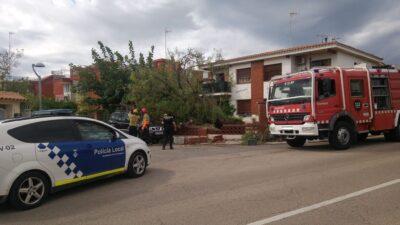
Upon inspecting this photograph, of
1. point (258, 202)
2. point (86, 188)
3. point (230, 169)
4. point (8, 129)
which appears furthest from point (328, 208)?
point (8, 129)

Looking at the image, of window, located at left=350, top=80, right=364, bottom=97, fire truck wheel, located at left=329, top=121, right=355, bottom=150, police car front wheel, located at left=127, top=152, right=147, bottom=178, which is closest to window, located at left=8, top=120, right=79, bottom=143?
police car front wheel, located at left=127, top=152, right=147, bottom=178

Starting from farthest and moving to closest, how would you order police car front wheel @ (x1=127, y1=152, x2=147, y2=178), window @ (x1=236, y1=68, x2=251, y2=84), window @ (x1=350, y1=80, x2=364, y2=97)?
1. window @ (x1=236, y1=68, x2=251, y2=84)
2. window @ (x1=350, y1=80, x2=364, y2=97)
3. police car front wheel @ (x1=127, y1=152, x2=147, y2=178)

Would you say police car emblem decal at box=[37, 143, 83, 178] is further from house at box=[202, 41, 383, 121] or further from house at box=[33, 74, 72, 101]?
house at box=[33, 74, 72, 101]

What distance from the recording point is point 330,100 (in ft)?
43.5

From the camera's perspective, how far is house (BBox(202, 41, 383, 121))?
91.4ft

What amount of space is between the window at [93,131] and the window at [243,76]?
79.8ft

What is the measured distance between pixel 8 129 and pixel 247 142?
10919mm

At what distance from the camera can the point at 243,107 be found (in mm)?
32844

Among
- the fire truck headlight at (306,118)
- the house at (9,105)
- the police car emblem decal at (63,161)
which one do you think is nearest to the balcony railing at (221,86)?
the fire truck headlight at (306,118)

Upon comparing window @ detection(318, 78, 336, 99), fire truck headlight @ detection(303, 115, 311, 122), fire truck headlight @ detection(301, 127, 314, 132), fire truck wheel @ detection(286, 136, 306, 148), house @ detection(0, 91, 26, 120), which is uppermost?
house @ detection(0, 91, 26, 120)

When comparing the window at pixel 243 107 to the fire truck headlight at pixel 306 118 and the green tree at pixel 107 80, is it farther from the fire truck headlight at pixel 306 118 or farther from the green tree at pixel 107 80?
the fire truck headlight at pixel 306 118

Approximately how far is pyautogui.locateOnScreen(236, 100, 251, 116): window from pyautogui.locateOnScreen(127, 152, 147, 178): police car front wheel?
2310cm

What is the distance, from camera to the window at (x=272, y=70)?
3031 centimetres

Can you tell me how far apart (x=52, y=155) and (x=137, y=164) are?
2435mm
